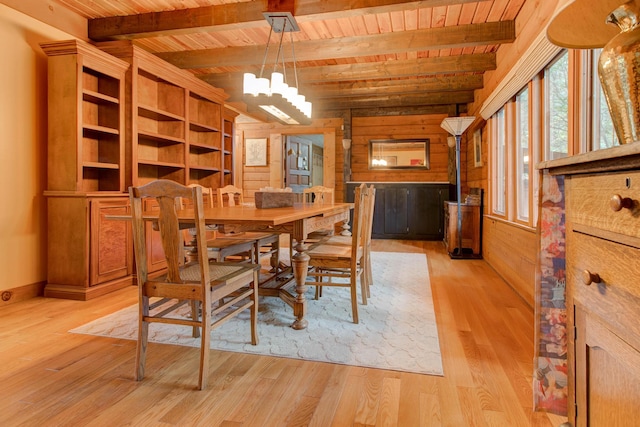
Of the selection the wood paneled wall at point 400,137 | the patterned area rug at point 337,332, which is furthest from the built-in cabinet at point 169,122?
the wood paneled wall at point 400,137

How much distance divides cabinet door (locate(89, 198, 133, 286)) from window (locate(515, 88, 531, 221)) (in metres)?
3.66

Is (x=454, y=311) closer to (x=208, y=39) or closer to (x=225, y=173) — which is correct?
(x=208, y=39)

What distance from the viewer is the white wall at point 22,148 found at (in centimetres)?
279

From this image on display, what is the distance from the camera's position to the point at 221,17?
3219 mm

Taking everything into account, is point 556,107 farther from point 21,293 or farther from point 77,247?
point 21,293

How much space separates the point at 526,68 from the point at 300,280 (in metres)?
2.40

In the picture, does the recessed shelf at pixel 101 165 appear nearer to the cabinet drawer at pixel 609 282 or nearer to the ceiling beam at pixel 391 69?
the ceiling beam at pixel 391 69

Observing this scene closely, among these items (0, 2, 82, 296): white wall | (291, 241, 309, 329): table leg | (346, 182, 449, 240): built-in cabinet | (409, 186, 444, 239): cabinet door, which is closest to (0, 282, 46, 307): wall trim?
(0, 2, 82, 296): white wall

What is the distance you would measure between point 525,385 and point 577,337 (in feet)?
2.86

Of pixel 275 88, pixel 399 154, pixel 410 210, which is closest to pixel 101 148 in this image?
pixel 275 88

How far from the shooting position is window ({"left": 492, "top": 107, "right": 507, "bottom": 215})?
14.2ft

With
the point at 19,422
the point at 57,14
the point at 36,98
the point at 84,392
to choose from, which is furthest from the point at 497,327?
the point at 57,14

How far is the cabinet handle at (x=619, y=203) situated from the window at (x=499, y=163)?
151 inches

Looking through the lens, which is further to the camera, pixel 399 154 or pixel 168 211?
pixel 399 154
